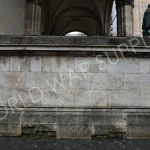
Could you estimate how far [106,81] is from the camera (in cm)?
701

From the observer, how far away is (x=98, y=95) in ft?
22.8

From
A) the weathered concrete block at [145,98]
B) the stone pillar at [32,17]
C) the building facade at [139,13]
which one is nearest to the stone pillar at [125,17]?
the stone pillar at [32,17]

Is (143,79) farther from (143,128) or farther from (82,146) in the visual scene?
(82,146)

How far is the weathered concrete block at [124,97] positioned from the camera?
6.92 meters

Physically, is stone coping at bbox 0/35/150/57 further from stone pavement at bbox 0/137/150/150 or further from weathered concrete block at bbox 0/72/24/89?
stone pavement at bbox 0/137/150/150

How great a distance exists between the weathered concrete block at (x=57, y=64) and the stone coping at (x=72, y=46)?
10 centimetres

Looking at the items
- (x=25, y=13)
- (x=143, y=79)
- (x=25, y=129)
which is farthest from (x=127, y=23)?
(x=25, y=129)

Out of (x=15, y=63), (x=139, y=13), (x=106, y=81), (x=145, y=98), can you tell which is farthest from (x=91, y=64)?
(x=139, y=13)

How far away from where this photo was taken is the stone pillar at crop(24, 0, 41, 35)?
16.3 metres

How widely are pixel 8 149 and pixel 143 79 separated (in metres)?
3.00

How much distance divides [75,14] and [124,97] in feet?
65.9

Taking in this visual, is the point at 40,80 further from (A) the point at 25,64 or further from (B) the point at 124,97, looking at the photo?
(B) the point at 124,97

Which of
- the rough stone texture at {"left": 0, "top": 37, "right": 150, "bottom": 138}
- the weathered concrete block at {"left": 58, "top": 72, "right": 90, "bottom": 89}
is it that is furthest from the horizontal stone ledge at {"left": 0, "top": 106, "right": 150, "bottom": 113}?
the weathered concrete block at {"left": 58, "top": 72, "right": 90, "bottom": 89}

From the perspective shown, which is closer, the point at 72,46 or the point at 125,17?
the point at 72,46
